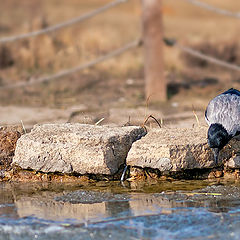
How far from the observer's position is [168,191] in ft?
15.8

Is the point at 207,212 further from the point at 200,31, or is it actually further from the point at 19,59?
the point at 200,31

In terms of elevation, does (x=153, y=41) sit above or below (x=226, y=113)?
above

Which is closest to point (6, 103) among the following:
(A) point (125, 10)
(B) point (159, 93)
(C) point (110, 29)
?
(B) point (159, 93)

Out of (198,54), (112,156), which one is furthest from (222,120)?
(198,54)

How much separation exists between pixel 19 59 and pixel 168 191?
7566 millimetres

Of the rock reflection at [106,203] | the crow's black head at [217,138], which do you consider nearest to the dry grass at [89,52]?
the crow's black head at [217,138]

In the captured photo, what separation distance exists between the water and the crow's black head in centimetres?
28

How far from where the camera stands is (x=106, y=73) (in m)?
11.2

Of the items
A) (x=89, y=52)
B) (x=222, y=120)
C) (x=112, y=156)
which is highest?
(x=89, y=52)

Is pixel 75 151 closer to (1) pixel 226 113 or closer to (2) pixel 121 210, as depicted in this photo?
(2) pixel 121 210

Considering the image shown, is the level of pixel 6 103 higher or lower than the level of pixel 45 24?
lower

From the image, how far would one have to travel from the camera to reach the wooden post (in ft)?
28.2

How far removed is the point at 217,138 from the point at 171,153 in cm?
38

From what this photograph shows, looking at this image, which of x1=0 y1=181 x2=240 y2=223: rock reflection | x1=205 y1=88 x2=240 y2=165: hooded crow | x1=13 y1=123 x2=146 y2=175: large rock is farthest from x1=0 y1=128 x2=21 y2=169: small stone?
x1=205 y1=88 x2=240 y2=165: hooded crow
